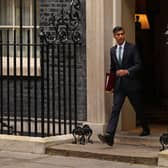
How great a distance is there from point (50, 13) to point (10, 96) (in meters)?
1.81

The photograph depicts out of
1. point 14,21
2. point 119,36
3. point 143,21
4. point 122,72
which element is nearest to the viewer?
point 122,72

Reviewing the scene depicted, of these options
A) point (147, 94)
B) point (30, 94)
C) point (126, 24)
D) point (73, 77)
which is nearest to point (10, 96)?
point (30, 94)

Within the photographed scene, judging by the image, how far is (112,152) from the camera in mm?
12094

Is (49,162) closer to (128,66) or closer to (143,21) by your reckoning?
(128,66)

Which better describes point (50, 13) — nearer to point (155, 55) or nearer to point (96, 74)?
point (96, 74)

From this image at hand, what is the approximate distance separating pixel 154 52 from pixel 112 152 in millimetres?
6886

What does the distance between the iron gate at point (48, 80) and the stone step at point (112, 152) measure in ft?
2.03

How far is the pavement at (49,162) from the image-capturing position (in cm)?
1154

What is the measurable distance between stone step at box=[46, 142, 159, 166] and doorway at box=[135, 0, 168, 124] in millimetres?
5398

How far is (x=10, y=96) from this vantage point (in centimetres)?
1474

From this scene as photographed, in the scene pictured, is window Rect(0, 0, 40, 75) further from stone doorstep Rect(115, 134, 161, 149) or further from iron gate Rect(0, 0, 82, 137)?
stone doorstep Rect(115, 134, 161, 149)

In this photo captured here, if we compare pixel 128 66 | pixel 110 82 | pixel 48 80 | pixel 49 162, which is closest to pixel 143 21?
pixel 48 80

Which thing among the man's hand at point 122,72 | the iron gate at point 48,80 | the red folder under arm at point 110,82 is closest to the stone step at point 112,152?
the iron gate at point 48,80

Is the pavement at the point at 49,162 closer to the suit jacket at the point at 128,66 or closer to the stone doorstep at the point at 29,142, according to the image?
the stone doorstep at the point at 29,142
